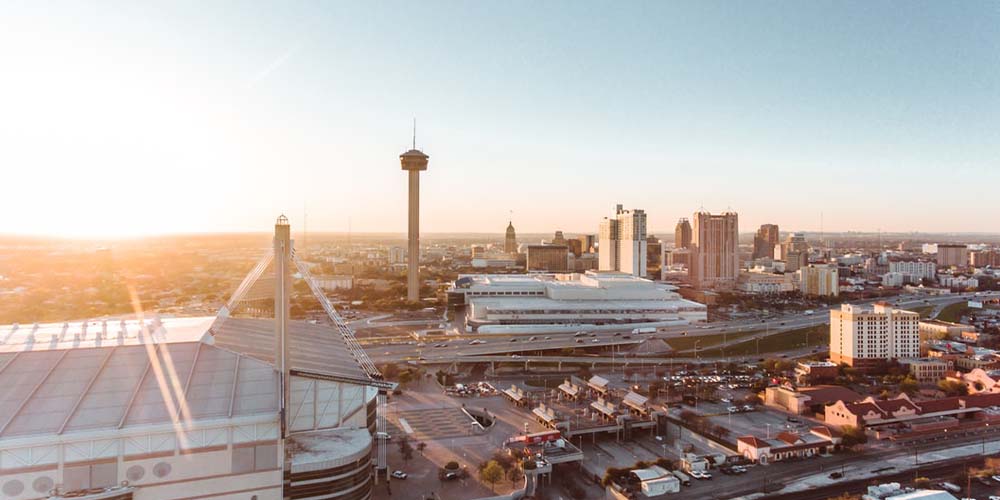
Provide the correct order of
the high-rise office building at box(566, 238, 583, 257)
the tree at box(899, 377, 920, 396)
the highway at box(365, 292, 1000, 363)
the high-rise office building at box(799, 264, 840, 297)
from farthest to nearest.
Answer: the high-rise office building at box(566, 238, 583, 257) < the high-rise office building at box(799, 264, 840, 297) < the highway at box(365, 292, 1000, 363) < the tree at box(899, 377, 920, 396)

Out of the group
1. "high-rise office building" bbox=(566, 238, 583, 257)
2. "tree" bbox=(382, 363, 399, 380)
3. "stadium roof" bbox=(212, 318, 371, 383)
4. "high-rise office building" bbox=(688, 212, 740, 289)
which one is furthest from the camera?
"high-rise office building" bbox=(566, 238, 583, 257)

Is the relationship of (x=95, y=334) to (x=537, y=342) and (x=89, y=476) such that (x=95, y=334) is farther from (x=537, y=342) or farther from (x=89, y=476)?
(x=537, y=342)

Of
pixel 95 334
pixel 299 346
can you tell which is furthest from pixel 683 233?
pixel 95 334

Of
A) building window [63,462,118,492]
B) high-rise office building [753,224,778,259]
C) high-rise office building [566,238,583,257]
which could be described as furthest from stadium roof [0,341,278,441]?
high-rise office building [753,224,778,259]

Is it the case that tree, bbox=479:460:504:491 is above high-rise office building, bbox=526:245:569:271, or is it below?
below

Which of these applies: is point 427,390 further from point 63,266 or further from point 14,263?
point 14,263

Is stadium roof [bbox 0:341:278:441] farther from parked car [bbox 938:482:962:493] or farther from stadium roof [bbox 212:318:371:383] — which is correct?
parked car [bbox 938:482:962:493]
